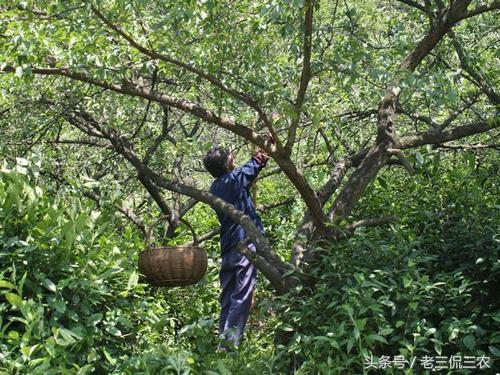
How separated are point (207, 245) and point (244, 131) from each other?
307 centimetres

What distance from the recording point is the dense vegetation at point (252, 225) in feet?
12.5

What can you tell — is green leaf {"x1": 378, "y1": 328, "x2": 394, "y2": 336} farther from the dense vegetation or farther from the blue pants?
the blue pants

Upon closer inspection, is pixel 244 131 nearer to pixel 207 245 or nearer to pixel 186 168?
pixel 207 245

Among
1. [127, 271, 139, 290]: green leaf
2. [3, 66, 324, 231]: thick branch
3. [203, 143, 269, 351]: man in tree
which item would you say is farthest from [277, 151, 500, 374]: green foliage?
[203, 143, 269, 351]: man in tree

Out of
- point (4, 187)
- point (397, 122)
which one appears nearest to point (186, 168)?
point (397, 122)

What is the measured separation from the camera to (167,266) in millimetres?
5312

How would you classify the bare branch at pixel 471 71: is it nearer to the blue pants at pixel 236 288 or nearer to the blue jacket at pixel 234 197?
the blue jacket at pixel 234 197

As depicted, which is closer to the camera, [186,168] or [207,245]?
[207,245]

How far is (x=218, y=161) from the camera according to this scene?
619 cm

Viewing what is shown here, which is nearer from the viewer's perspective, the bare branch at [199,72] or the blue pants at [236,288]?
the bare branch at [199,72]

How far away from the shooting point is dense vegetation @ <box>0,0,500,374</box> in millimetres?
3797

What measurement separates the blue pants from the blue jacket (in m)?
0.11

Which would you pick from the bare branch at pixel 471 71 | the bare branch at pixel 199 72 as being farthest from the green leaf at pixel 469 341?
the bare branch at pixel 471 71

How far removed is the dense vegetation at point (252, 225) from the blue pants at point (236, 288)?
0.19m
